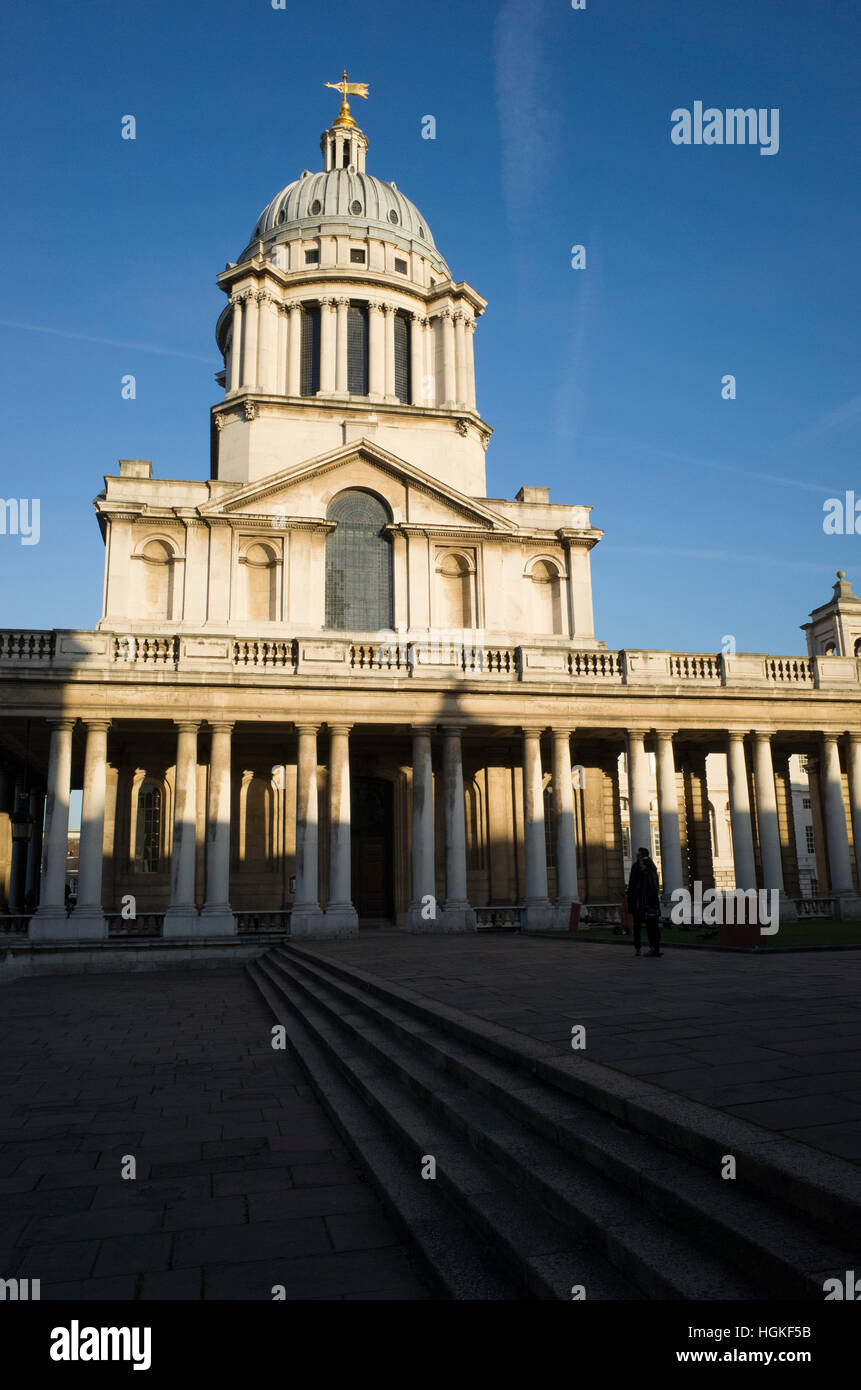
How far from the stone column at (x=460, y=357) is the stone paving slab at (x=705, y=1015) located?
1179 inches

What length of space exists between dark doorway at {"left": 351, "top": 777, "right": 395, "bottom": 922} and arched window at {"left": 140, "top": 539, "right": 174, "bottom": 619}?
9059 mm

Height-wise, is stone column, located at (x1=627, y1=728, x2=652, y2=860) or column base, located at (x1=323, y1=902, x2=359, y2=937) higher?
stone column, located at (x1=627, y1=728, x2=652, y2=860)

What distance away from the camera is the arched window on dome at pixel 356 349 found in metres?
40.9

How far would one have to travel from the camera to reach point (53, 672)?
78.9 feet

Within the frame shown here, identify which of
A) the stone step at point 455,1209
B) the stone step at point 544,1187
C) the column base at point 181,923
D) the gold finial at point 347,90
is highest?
the gold finial at point 347,90

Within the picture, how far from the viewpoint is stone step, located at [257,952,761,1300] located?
374 centimetres

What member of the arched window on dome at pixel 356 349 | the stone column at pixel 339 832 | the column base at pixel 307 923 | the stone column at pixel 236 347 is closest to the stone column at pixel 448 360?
the arched window on dome at pixel 356 349

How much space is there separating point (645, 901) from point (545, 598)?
20.8m

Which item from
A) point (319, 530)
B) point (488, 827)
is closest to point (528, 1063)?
point (488, 827)

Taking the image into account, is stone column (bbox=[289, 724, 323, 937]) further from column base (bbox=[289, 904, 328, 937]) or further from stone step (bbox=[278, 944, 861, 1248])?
stone step (bbox=[278, 944, 861, 1248])

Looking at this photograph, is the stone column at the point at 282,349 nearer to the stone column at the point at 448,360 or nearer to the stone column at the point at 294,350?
the stone column at the point at 294,350

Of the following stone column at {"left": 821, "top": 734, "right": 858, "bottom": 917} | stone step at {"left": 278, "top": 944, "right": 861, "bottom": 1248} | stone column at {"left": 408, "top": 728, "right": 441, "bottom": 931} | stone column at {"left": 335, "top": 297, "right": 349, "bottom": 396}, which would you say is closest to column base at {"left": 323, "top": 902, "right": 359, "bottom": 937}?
stone column at {"left": 408, "top": 728, "right": 441, "bottom": 931}

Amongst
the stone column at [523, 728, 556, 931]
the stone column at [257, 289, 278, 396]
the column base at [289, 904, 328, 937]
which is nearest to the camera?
the column base at [289, 904, 328, 937]

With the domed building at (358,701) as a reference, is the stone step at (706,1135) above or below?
below
